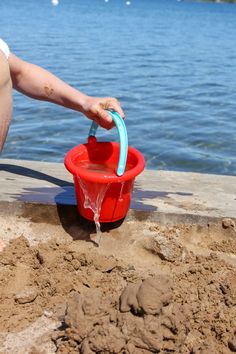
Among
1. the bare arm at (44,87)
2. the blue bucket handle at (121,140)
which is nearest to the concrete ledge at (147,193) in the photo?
the blue bucket handle at (121,140)

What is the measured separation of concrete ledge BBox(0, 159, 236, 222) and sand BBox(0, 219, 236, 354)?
0.08 meters

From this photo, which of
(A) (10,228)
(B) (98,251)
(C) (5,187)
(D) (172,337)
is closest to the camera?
(D) (172,337)

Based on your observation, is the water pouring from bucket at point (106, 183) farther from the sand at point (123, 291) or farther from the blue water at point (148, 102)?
the blue water at point (148, 102)

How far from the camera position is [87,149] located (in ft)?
9.00

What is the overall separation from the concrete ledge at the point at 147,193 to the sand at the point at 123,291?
0.28ft

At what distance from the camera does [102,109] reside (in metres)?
2.64

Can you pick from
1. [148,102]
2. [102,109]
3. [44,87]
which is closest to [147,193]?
[102,109]

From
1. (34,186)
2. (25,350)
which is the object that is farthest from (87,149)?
(25,350)

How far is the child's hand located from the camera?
8.60 feet

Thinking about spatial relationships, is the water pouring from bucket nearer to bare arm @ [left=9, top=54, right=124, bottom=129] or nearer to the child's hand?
the child's hand

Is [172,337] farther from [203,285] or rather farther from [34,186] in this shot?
[34,186]

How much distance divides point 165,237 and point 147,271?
9.3 inches

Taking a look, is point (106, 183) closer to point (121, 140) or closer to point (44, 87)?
point (121, 140)

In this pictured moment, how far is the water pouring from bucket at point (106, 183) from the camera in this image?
235 centimetres
